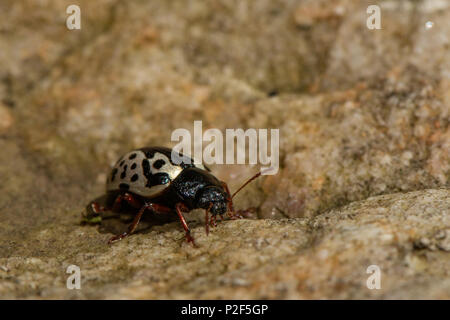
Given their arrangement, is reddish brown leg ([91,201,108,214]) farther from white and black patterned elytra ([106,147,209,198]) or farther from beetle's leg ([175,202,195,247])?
beetle's leg ([175,202,195,247])

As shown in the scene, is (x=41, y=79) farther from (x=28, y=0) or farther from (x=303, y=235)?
(x=303, y=235)

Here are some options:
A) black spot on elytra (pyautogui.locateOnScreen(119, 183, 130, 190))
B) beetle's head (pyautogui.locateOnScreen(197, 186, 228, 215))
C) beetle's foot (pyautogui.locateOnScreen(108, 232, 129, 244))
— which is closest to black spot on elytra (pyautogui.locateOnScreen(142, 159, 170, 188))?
black spot on elytra (pyautogui.locateOnScreen(119, 183, 130, 190))

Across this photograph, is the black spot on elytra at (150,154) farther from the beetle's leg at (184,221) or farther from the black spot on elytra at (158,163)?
the beetle's leg at (184,221)

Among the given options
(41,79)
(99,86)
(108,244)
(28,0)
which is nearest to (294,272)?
(108,244)

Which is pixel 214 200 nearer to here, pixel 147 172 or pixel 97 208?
pixel 147 172

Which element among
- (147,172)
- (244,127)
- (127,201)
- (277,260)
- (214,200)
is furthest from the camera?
(244,127)

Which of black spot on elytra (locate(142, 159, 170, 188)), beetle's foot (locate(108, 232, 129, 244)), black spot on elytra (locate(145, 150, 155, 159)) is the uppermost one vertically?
black spot on elytra (locate(145, 150, 155, 159))

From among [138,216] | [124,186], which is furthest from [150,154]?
[138,216]
